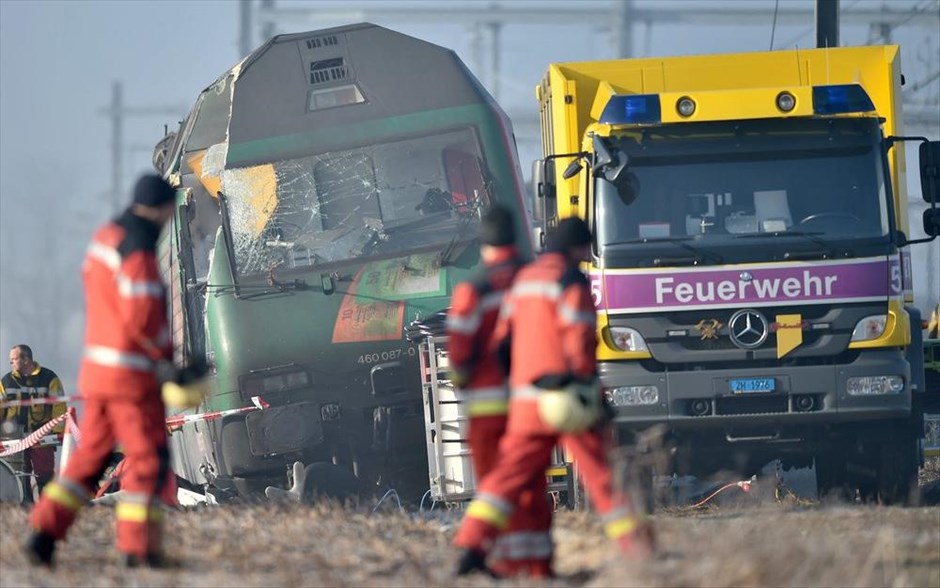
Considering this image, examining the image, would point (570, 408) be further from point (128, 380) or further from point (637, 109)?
point (637, 109)

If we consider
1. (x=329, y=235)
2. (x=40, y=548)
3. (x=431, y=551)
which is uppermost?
(x=329, y=235)

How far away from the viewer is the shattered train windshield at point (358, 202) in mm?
13398

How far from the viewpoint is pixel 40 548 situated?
24.2 feet

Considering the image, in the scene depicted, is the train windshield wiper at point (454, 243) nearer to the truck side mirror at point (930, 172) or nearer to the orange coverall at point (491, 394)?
the truck side mirror at point (930, 172)

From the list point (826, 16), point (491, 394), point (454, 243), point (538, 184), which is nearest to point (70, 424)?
point (454, 243)

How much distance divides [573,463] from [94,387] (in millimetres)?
5472

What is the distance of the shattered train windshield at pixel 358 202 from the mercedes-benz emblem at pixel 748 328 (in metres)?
2.82

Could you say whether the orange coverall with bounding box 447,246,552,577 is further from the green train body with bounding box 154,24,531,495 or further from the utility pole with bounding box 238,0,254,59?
the utility pole with bounding box 238,0,254,59

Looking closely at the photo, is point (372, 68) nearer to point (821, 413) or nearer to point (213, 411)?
point (213, 411)

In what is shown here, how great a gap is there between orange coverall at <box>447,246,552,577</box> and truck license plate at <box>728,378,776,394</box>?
169 inches

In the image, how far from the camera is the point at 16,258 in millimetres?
41781

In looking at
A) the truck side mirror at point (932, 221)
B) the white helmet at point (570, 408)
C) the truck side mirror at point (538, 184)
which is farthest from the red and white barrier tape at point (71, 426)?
the white helmet at point (570, 408)

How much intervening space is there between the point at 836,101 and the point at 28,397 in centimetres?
851

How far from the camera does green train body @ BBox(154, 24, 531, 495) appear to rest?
13.2m
